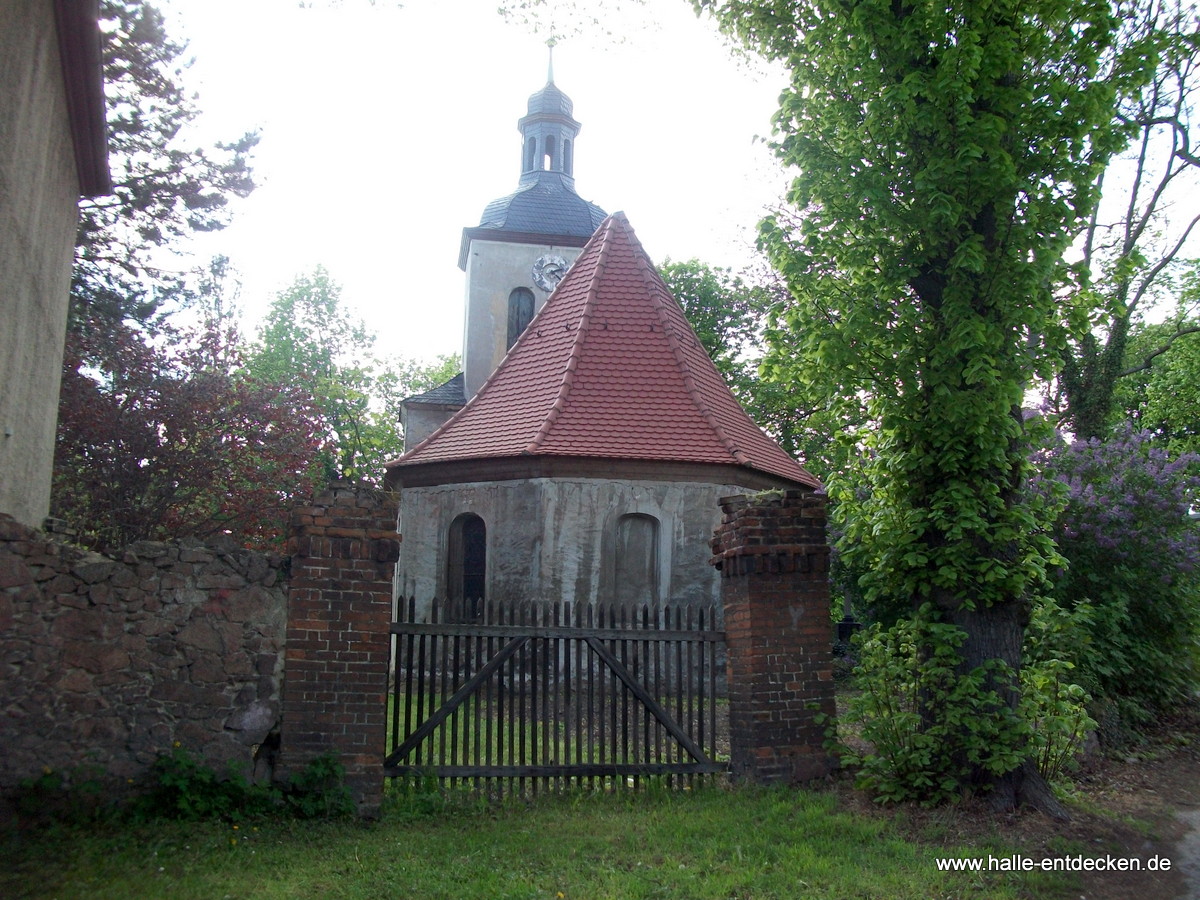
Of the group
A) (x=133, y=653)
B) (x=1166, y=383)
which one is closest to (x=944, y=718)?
(x=133, y=653)

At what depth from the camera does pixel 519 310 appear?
82.8 ft

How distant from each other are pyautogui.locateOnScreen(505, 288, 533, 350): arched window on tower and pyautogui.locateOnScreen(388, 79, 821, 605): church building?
674 cm

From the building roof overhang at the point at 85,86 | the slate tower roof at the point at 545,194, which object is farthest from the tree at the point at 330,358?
the building roof overhang at the point at 85,86

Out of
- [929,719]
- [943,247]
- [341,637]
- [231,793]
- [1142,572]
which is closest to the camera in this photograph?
[231,793]

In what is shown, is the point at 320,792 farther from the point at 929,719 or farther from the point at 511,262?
the point at 511,262

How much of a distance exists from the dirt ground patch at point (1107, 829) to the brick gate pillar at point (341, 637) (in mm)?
3673

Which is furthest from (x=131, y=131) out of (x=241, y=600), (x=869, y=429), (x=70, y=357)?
(x=869, y=429)

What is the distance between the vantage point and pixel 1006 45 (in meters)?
7.33

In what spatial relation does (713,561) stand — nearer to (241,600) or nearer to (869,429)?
(869,429)

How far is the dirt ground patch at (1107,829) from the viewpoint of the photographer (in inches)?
240

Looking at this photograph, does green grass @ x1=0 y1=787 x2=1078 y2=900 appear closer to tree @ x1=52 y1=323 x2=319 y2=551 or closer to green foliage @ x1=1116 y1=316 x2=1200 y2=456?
tree @ x1=52 y1=323 x2=319 y2=551

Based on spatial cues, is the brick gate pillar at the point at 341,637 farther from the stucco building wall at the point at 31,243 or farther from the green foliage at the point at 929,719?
the green foliage at the point at 929,719

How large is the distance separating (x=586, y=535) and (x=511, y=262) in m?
12.1

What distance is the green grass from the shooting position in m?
5.62
